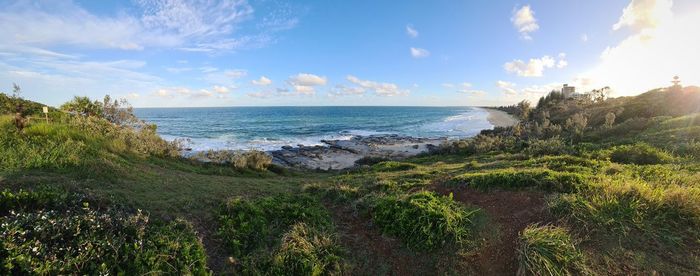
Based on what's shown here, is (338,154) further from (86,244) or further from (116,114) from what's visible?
(86,244)

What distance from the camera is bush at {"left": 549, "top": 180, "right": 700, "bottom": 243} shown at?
4.59 m

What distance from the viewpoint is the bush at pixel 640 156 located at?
9227 millimetres

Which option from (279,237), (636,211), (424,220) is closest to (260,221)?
(279,237)

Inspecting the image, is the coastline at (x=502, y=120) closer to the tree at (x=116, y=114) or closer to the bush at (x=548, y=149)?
the bush at (x=548, y=149)

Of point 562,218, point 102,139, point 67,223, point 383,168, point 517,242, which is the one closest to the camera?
point 67,223

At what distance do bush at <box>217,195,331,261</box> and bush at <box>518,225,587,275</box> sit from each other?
3.00 meters

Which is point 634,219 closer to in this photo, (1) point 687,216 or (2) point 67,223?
(1) point 687,216

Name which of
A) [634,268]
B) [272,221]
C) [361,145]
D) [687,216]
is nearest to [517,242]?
[634,268]

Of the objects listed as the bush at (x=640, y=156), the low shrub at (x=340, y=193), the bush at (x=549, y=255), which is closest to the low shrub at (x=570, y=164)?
the bush at (x=640, y=156)

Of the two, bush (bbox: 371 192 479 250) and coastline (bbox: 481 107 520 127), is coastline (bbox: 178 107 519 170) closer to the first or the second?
Result: bush (bbox: 371 192 479 250)

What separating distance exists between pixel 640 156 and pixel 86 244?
13178 millimetres

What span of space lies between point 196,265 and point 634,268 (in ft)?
17.9

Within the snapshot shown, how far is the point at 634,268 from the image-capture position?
13.3ft

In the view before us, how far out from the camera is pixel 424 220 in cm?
521
